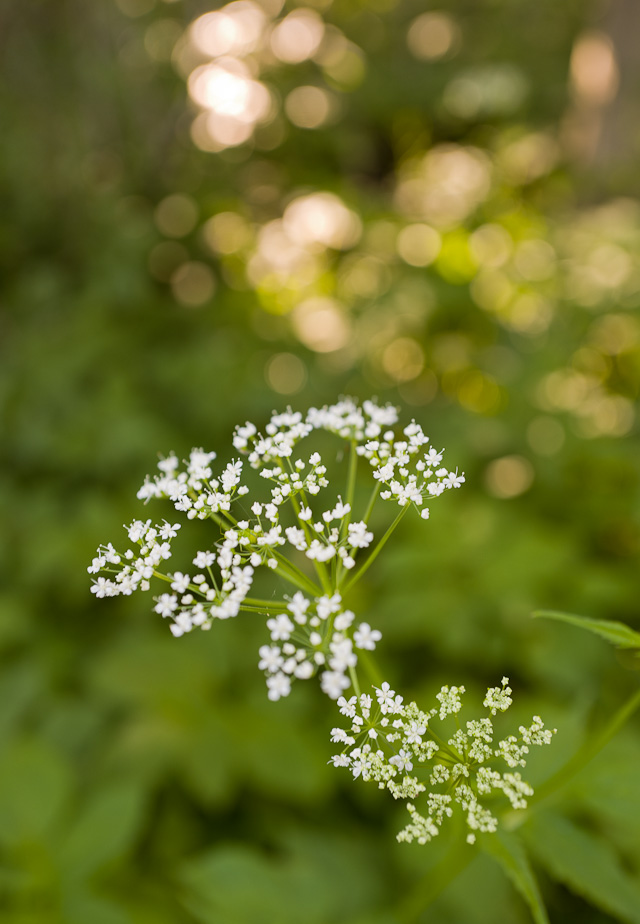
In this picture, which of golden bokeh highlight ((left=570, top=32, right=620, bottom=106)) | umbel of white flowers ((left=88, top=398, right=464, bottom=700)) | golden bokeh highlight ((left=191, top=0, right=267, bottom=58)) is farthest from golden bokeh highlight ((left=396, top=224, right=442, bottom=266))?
umbel of white flowers ((left=88, top=398, right=464, bottom=700))

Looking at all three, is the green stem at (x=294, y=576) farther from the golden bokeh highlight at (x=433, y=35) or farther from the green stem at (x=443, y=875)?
the golden bokeh highlight at (x=433, y=35)

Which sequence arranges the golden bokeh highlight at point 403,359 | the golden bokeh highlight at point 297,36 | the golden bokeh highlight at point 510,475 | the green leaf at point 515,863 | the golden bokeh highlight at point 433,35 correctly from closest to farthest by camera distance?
the green leaf at point 515,863, the golden bokeh highlight at point 510,475, the golden bokeh highlight at point 403,359, the golden bokeh highlight at point 297,36, the golden bokeh highlight at point 433,35

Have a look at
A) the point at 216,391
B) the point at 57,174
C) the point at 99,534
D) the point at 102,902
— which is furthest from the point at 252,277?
the point at 102,902

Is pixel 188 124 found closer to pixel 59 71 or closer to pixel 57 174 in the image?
pixel 59 71

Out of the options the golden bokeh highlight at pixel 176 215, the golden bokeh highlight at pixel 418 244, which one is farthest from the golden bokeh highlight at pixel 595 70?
the golden bokeh highlight at pixel 176 215

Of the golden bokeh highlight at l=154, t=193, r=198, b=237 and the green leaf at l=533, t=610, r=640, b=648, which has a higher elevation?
the golden bokeh highlight at l=154, t=193, r=198, b=237

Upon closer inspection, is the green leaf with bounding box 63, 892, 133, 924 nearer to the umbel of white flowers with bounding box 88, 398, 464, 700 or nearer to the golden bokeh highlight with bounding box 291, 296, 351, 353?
the umbel of white flowers with bounding box 88, 398, 464, 700
